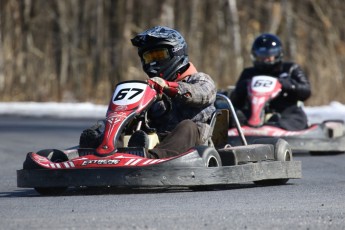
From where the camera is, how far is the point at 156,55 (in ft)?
29.0

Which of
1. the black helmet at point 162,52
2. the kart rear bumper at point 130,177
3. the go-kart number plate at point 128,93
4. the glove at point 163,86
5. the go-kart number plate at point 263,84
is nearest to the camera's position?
the kart rear bumper at point 130,177

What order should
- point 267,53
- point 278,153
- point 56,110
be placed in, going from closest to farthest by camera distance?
1. point 278,153
2. point 267,53
3. point 56,110

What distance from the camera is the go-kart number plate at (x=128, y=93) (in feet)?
26.4

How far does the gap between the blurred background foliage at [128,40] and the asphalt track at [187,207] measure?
13.1 meters

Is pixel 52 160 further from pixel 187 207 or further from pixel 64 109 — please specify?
pixel 64 109

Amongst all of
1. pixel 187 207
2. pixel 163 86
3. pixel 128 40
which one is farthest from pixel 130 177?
pixel 128 40

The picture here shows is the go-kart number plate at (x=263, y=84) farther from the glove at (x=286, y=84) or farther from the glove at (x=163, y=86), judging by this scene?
the glove at (x=163, y=86)

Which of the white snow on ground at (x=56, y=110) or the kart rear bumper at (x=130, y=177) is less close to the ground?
the kart rear bumper at (x=130, y=177)

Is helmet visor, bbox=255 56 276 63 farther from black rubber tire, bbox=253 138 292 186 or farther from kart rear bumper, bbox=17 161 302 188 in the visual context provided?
kart rear bumper, bbox=17 161 302 188

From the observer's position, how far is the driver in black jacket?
13.4 m

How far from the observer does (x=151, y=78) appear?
829cm

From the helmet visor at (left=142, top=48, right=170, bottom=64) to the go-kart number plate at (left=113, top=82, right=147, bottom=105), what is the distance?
27.2 inches

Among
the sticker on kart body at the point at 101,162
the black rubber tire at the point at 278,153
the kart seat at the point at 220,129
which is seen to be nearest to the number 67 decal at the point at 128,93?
the sticker on kart body at the point at 101,162

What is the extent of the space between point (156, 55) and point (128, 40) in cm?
1630
